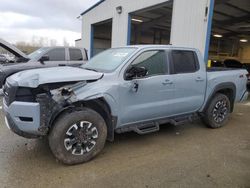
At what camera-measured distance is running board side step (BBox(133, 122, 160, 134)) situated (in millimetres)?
4022

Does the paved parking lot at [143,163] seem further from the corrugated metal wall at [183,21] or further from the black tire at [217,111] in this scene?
the corrugated metal wall at [183,21]

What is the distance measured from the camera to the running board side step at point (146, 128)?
402 centimetres

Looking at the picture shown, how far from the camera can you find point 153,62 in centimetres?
427

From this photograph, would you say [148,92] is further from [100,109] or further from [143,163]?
[143,163]

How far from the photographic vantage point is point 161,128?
17.5 ft

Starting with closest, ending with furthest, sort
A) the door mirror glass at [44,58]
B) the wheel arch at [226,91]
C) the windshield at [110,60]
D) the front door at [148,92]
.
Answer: the front door at [148,92] < the windshield at [110,60] < the wheel arch at [226,91] < the door mirror glass at [44,58]

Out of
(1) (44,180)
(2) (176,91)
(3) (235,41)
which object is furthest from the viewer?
(3) (235,41)

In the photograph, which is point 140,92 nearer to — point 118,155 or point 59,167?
point 118,155

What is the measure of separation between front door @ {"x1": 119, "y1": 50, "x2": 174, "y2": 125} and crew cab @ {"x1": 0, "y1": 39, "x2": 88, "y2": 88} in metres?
3.81

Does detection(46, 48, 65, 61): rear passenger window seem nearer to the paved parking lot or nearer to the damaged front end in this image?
the paved parking lot

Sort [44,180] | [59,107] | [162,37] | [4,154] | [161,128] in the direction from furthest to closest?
[162,37]
[161,128]
[4,154]
[59,107]
[44,180]

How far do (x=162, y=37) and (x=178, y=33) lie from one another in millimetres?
12644

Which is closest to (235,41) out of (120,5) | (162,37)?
(162,37)

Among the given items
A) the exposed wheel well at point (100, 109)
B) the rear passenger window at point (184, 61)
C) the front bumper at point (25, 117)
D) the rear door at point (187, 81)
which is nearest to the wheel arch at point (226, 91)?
the rear door at point (187, 81)
